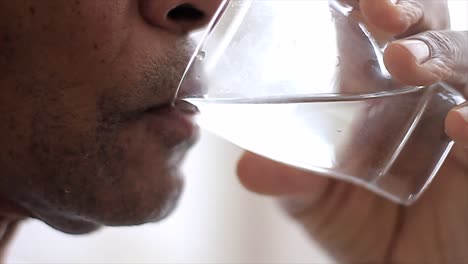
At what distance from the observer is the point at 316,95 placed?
564 millimetres

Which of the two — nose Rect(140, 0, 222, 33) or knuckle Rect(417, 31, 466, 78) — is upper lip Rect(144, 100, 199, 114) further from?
knuckle Rect(417, 31, 466, 78)

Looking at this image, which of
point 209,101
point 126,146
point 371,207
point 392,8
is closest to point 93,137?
point 126,146

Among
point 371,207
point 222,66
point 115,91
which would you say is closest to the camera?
point 222,66

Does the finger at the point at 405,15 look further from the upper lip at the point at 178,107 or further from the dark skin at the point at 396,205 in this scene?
the upper lip at the point at 178,107

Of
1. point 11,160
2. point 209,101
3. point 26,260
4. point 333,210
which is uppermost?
point 209,101

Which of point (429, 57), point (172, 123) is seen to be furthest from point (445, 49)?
point (172, 123)

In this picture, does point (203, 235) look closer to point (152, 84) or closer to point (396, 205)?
point (396, 205)

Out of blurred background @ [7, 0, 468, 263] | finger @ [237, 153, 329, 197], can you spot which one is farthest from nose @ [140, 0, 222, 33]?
blurred background @ [7, 0, 468, 263]

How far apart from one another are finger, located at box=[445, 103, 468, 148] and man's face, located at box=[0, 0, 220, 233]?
0.23 meters

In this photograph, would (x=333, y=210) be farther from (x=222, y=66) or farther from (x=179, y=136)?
(x=222, y=66)

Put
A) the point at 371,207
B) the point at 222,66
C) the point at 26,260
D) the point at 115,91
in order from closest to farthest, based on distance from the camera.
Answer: the point at 222,66 → the point at 115,91 → the point at 371,207 → the point at 26,260

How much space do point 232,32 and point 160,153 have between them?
21 cm

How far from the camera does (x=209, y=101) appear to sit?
1.71 feet

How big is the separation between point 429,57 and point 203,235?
0.80 metres
